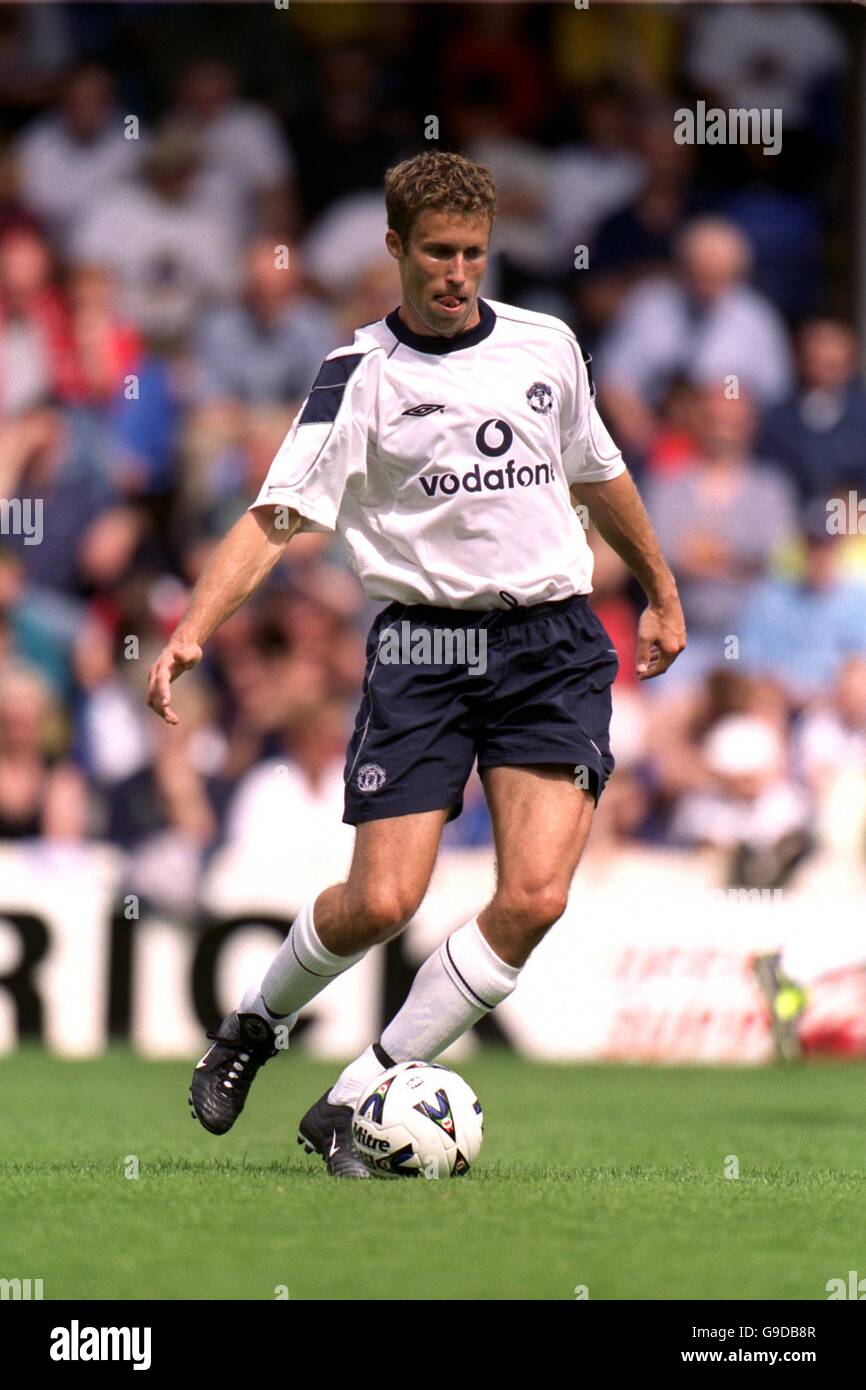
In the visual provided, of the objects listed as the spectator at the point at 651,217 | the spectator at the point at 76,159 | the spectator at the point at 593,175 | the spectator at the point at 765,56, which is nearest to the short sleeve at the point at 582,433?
the spectator at the point at 651,217

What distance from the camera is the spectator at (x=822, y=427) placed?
1166 centimetres

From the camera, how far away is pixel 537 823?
5.15 meters

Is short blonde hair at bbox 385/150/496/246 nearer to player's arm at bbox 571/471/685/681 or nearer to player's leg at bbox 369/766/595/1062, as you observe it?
player's arm at bbox 571/471/685/681

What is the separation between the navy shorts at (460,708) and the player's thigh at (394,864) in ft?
0.13

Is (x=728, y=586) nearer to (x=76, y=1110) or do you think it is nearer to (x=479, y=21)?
(x=479, y=21)

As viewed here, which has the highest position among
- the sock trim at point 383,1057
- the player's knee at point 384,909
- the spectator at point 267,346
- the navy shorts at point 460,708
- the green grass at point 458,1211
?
the spectator at point 267,346

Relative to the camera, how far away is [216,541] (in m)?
11.3

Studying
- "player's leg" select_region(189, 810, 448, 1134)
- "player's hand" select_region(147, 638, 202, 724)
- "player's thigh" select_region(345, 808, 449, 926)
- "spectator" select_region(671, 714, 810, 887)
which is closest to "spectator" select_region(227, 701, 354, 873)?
"spectator" select_region(671, 714, 810, 887)

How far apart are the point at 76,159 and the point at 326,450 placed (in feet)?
26.4

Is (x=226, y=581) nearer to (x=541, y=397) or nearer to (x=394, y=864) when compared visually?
(x=394, y=864)

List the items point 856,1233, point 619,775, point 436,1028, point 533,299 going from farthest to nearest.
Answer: point 533,299 < point 619,775 < point 436,1028 < point 856,1233

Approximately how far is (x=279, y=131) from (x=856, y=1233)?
9.49m

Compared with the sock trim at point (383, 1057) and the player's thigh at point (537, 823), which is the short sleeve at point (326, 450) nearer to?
the player's thigh at point (537, 823)

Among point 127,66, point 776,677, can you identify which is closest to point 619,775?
point 776,677
